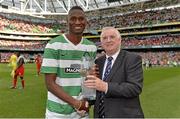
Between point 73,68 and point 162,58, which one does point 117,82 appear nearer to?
point 73,68

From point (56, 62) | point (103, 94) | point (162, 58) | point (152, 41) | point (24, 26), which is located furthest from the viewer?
point (24, 26)

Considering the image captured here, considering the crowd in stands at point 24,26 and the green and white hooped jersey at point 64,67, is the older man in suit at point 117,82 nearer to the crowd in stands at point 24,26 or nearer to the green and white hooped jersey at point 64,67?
the green and white hooped jersey at point 64,67

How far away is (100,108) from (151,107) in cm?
950

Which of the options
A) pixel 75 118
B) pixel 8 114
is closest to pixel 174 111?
pixel 8 114

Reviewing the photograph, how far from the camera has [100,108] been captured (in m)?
4.14

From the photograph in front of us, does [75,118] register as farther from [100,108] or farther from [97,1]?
[97,1]

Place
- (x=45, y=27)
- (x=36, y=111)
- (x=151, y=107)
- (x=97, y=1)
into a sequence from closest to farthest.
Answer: (x=36, y=111) → (x=151, y=107) → (x=45, y=27) → (x=97, y=1)

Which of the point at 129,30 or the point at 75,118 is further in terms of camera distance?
the point at 129,30

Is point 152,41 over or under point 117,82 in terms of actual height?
over

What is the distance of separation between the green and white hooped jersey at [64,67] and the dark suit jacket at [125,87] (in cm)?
50

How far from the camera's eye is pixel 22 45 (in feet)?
295

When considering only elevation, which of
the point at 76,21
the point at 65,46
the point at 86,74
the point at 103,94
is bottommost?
the point at 103,94

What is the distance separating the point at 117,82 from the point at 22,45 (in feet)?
287

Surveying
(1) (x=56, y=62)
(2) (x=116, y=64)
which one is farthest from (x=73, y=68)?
(2) (x=116, y=64)
